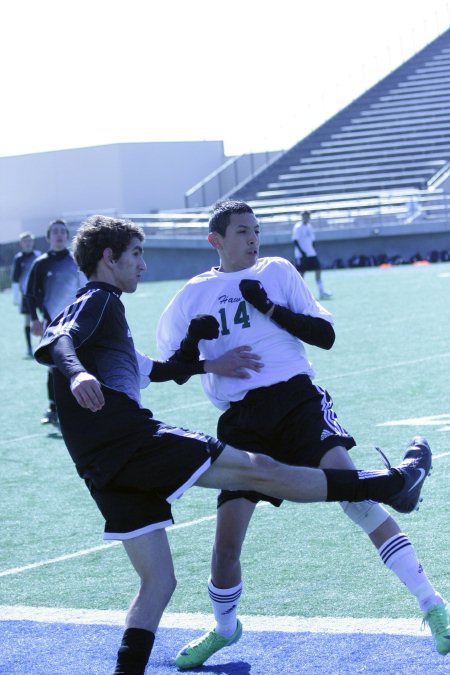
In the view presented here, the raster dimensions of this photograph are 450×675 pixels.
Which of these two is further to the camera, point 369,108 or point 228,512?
point 369,108

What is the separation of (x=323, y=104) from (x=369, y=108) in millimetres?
2158

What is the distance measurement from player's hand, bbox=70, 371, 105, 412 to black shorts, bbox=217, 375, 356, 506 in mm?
1058

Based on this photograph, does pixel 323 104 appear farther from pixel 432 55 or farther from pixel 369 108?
pixel 432 55

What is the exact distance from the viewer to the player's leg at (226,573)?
5.02 meters

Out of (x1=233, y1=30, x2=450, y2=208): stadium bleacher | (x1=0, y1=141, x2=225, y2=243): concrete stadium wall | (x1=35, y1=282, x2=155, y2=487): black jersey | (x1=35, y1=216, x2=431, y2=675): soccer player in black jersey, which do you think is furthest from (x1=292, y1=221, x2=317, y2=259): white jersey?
(x1=35, y1=282, x2=155, y2=487): black jersey

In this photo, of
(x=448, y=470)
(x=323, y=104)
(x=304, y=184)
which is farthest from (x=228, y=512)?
(x=323, y=104)

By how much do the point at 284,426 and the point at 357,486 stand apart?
0.57 meters

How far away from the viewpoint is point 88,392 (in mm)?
4133

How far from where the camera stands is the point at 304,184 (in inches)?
1754

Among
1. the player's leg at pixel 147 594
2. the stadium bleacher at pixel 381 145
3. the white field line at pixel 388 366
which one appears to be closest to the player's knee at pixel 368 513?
the player's leg at pixel 147 594

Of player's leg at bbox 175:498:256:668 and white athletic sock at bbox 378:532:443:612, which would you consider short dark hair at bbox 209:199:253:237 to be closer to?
player's leg at bbox 175:498:256:668

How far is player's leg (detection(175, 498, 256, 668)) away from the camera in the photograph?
5.02 meters

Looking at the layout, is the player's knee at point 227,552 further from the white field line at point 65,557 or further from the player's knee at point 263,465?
the white field line at point 65,557

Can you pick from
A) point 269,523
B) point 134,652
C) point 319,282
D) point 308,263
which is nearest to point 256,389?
point 134,652
